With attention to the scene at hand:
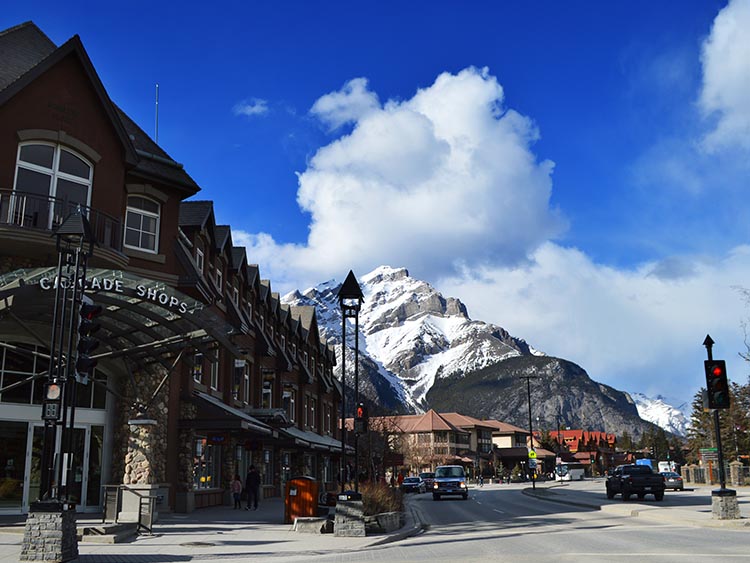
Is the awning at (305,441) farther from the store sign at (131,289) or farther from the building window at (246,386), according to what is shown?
the store sign at (131,289)

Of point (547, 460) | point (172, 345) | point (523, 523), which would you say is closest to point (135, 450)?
point (172, 345)

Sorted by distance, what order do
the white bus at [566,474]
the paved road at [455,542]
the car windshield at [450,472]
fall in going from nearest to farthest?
1. the paved road at [455,542]
2. the car windshield at [450,472]
3. the white bus at [566,474]

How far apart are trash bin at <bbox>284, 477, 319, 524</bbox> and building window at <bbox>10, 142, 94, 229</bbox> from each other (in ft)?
34.4

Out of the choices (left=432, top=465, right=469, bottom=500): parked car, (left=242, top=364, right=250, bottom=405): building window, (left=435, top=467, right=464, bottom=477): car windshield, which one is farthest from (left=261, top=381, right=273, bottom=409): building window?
(left=435, top=467, right=464, bottom=477): car windshield

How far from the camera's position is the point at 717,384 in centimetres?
2181

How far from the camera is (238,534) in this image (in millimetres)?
19469

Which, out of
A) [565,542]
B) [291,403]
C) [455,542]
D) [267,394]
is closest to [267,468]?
[267,394]

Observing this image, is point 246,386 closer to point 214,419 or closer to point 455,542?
point 214,419

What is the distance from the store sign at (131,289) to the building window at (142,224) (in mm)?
6714

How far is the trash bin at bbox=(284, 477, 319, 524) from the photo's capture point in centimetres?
2317

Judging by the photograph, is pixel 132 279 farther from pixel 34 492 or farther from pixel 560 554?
pixel 560 554

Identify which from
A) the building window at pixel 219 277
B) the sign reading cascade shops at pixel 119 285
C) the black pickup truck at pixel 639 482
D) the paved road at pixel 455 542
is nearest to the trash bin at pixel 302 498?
the paved road at pixel 455 542

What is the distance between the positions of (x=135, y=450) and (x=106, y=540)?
26.7ft

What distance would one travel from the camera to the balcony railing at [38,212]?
2089 centimetres
